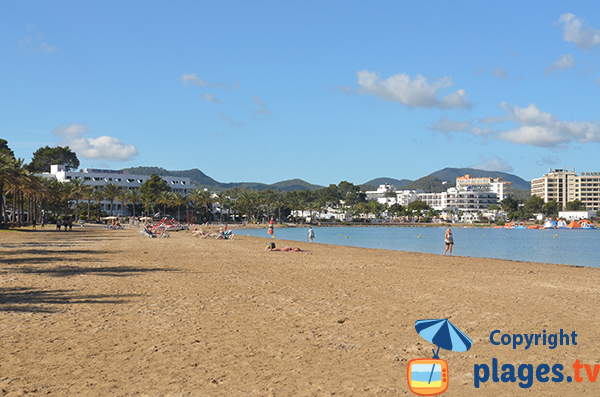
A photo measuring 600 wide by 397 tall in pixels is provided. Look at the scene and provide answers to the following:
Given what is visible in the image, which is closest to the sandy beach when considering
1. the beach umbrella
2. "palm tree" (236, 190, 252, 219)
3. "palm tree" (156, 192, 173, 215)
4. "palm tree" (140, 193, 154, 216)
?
the beach umbrella

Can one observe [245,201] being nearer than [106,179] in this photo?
No

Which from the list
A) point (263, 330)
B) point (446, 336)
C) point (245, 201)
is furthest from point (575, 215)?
point (446, 336)

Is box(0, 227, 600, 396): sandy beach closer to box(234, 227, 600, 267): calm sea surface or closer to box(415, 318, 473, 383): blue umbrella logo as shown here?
box(415, 318, 473, 383): blue umbrella logo

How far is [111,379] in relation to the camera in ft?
19.3

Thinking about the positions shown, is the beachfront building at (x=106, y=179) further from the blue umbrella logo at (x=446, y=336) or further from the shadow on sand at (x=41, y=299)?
the blue umbrella logo at (x=446, y=336)

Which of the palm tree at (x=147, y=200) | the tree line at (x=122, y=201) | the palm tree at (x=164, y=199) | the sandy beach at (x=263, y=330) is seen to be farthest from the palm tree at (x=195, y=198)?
the sandy beach at (x=263, y=330)

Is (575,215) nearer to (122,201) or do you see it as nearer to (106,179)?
(122,201)

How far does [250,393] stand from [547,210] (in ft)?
711

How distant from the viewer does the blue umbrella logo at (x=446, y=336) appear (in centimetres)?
424

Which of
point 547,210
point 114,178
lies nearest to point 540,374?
point 114,178

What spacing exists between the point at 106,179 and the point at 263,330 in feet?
452

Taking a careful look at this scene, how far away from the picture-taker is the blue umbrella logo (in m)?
4.24

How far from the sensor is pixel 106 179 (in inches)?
5359

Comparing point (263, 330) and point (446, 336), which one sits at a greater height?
point (446, 336)
